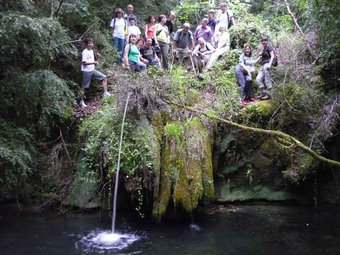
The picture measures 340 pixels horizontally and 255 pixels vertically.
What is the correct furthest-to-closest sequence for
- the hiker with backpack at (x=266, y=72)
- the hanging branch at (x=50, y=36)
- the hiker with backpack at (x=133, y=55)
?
the hiker with backpack at (x=133, y=55)
the hiker with backpack at (x=266, y=72)
the hanging branch at (x=50, y=36)

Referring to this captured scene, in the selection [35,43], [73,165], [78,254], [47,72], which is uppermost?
[35,43]

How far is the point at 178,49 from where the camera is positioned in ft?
47.5

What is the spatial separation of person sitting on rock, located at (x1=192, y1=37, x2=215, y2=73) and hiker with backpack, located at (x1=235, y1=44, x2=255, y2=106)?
1.95 m

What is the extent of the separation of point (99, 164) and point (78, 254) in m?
2.77

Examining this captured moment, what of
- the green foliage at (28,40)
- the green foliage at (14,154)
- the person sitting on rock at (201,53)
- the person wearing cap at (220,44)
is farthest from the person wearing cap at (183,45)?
the green foliage at (14,154)

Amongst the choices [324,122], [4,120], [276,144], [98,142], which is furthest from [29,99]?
[324,122]

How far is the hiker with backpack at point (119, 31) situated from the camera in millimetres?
13875

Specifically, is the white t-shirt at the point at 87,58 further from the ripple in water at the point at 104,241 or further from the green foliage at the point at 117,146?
the ripple in water at the point at 104,241

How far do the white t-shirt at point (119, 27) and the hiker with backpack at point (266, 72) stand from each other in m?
4.32

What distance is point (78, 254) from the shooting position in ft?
27.2

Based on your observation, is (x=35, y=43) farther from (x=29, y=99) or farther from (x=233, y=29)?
(x=233, y=29)

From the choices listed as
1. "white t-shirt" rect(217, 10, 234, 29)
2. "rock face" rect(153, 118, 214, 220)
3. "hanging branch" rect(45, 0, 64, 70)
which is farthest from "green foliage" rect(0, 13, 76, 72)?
"white t-shirt" rect(217, 10, 234, 29)

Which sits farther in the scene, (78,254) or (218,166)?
(218,166)

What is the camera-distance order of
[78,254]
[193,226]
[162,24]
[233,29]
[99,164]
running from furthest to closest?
[233,29] < [162,24] < [99,164] < [193,226] < [78,254]
